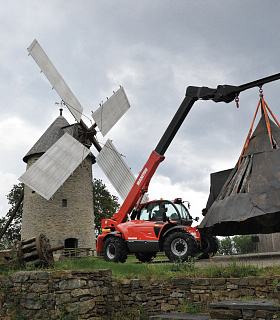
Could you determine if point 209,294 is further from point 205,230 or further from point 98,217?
point 98,217

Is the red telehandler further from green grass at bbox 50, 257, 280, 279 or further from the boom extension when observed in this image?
green grass at bbox 50, 257, 280, 279

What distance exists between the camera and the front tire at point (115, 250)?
9.52 meters

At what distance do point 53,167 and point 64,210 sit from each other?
3048 mm

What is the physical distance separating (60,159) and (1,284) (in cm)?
1080

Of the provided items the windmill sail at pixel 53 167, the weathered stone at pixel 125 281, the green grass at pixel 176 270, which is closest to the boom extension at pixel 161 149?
the green grass at pixel 176 270

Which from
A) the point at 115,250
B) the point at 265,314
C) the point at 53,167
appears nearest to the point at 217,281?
the point at 265,314

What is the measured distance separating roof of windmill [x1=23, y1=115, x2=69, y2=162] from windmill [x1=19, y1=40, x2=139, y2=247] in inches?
31.0

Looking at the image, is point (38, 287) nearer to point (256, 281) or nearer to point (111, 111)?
point (256, 281)

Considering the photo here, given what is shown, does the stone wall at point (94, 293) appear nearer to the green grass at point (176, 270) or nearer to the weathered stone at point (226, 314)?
the green grass at point (176, 270)

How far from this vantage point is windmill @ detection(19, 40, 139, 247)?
16.8m

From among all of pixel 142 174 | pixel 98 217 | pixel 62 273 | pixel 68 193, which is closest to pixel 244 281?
pixel 62 273

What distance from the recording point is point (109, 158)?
60.4 ft

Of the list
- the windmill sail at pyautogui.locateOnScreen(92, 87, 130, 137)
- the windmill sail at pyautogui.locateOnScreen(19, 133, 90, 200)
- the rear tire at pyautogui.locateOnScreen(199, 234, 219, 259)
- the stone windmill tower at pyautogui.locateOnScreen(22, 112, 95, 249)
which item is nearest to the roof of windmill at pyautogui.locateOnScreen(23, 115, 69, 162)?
the stone windmill tower at pyautogui.locateOnScreen(22, 112, 95, 249)

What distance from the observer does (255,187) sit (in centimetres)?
593
